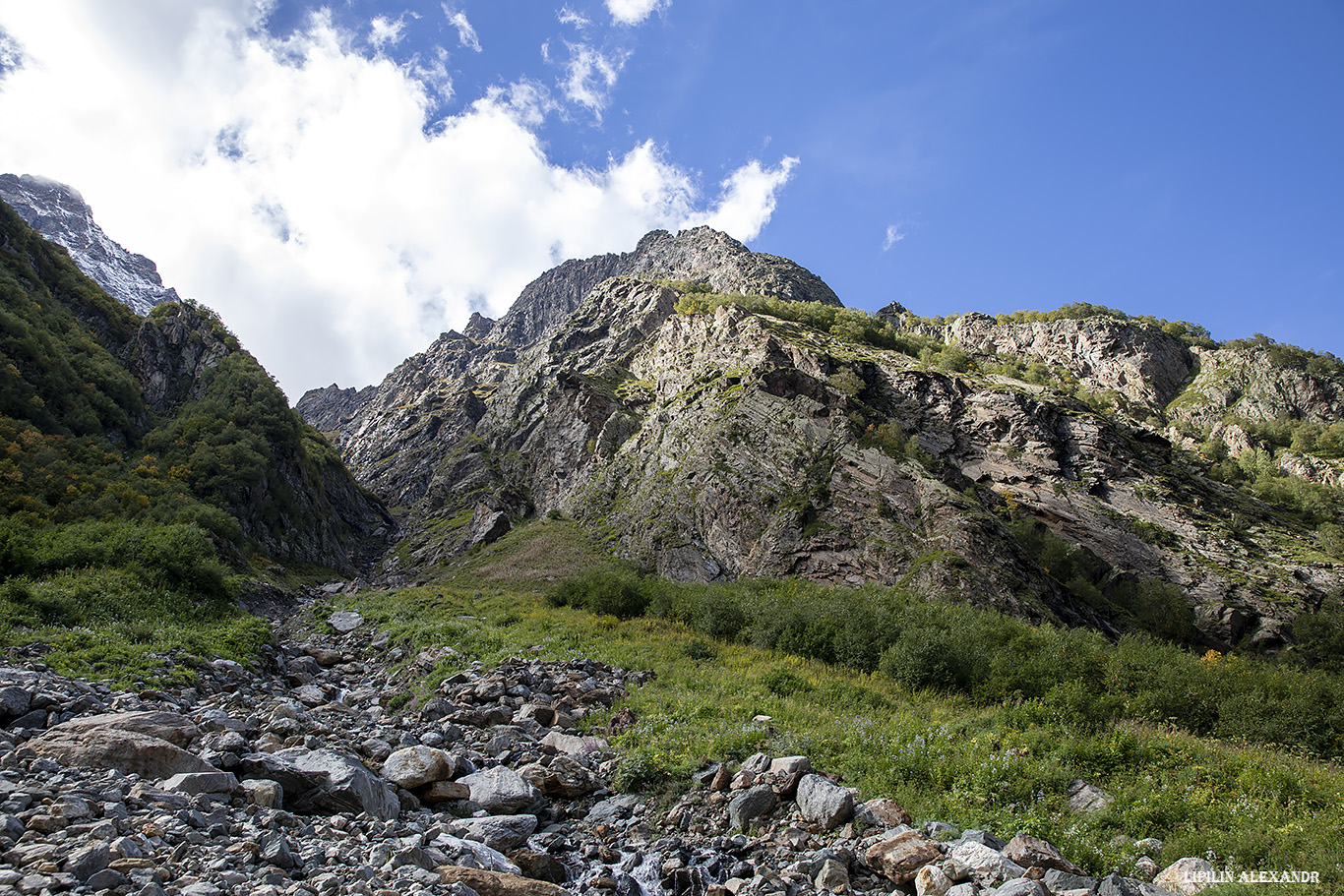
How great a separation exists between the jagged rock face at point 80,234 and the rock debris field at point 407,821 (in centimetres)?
20827

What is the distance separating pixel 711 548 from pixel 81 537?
143ft

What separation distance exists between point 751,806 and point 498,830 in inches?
162

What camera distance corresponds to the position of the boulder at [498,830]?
8.40 meters

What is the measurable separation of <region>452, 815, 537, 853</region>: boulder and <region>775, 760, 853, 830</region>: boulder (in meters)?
4.50

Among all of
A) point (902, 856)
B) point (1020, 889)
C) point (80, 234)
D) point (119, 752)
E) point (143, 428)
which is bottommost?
point (902, 856)

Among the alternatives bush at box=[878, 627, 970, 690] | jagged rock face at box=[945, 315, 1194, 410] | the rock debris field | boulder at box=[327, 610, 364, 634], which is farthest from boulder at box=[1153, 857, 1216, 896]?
jagged rock face at box=[945, 315, 1194, 410]

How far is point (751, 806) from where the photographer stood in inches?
362

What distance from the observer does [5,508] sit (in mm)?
33656

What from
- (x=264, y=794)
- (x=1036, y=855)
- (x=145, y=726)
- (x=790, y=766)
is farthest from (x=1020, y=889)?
(x=145, y=726)

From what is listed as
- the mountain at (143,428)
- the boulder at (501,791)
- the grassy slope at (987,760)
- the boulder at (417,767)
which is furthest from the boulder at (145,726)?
the mountain at (143,428)

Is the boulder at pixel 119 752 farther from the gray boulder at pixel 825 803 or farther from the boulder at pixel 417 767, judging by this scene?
the gray boulder at pixel 825 803

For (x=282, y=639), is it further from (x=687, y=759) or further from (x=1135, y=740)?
(x=1135, y=740)

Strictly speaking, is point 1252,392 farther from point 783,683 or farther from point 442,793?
point 442,793

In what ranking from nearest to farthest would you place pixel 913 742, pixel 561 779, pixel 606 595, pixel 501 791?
pixel 501 791, pixel 561 779, pixel 913 742, pixel 606 595
